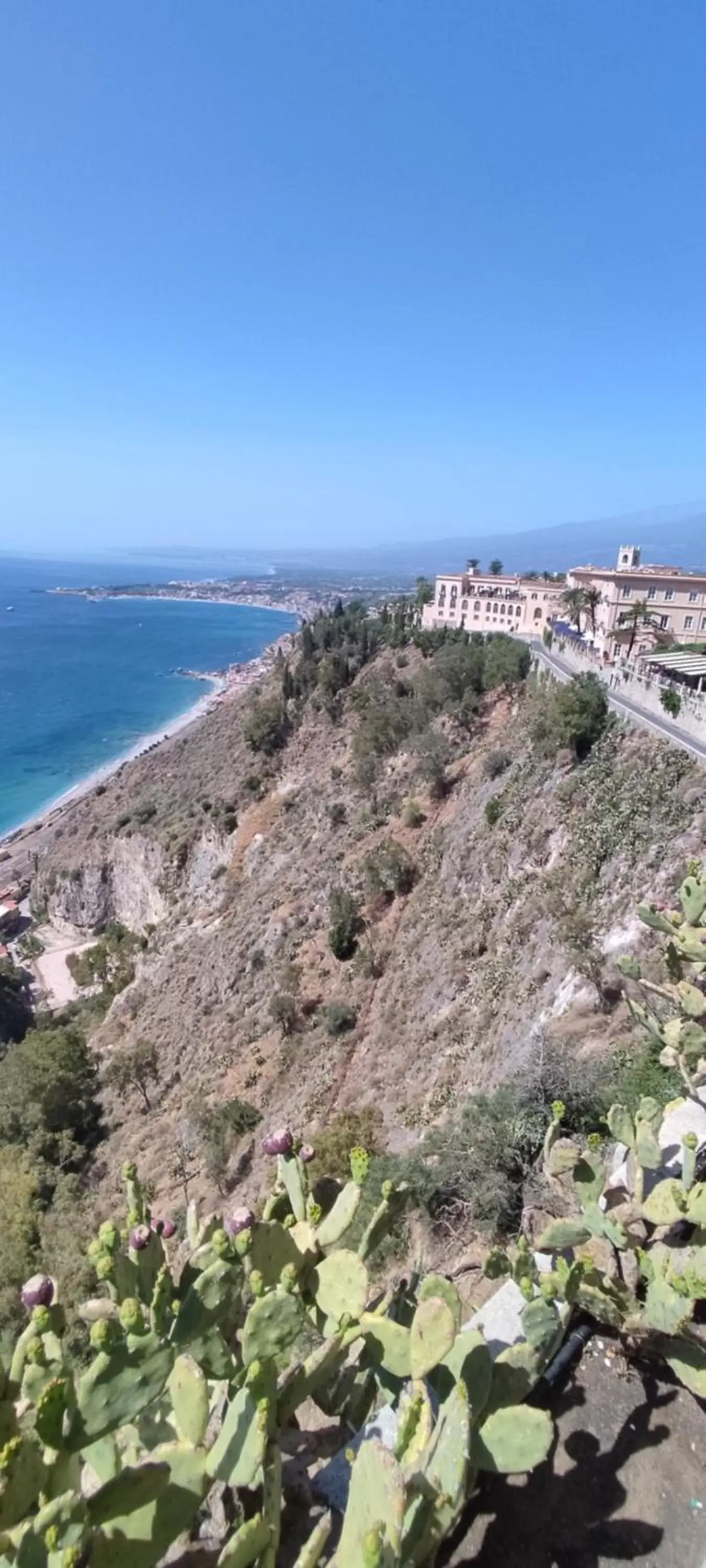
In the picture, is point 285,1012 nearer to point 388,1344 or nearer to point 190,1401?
point 388,1344

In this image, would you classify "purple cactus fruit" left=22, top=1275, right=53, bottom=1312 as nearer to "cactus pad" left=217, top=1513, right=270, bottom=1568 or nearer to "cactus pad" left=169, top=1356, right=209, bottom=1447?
"cactus pad" left=169, top=1356, right=209, bottom=1447

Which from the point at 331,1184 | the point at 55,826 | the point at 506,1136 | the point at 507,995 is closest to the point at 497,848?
the point at 507,995

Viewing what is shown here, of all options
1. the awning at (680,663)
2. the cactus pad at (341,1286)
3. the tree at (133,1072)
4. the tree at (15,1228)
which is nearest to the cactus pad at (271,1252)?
the cactus pad at (341,1286)

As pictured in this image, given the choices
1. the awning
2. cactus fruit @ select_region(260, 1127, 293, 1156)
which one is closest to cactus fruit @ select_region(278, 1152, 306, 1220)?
cactus fruit @ select_region(260, 1127, 293, 1156)

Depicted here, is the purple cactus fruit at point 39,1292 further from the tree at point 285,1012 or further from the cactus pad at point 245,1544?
the tree at point 285,1012

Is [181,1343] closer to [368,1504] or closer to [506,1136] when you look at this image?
[368,1504]
